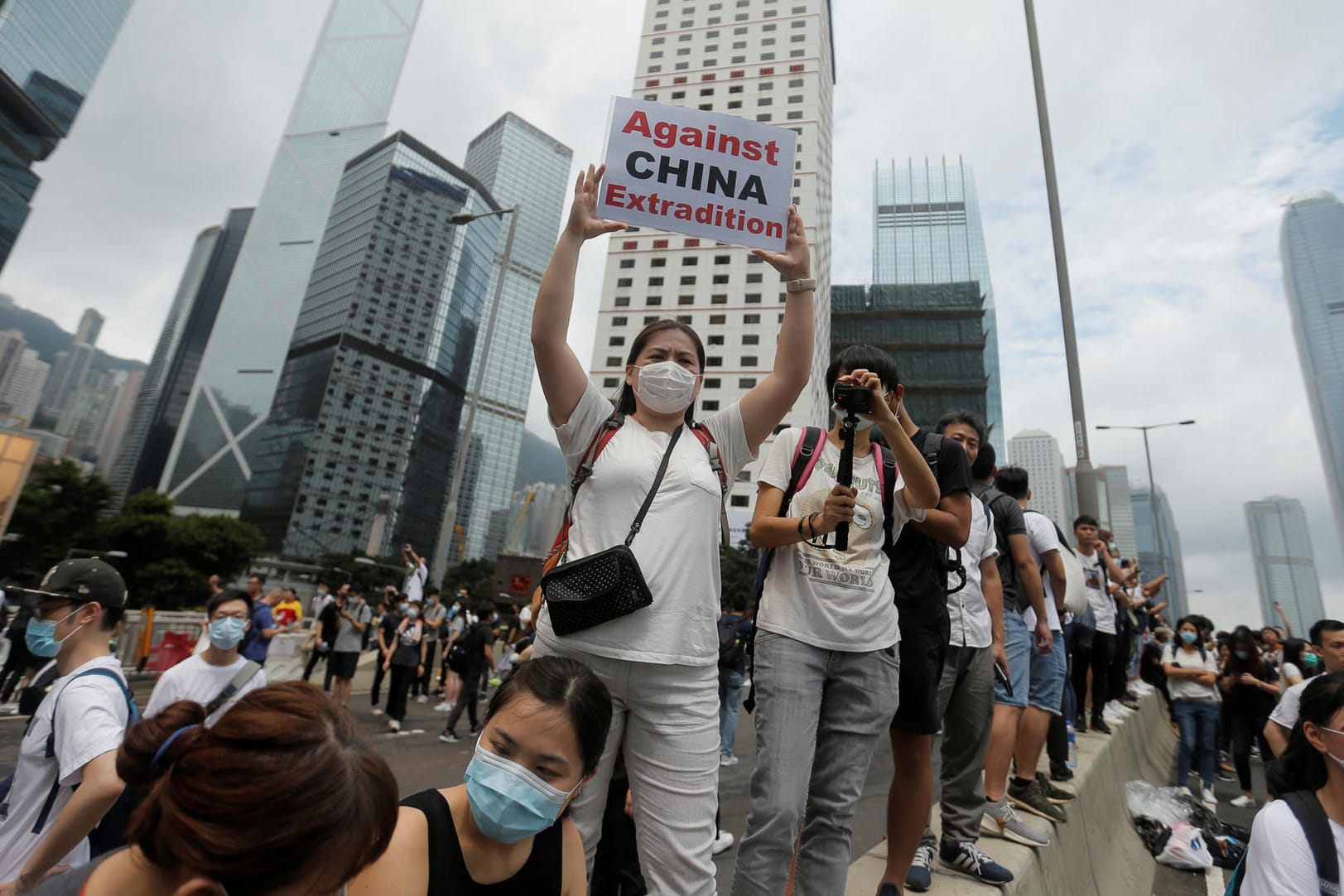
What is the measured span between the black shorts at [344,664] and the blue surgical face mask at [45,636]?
22.5 ft

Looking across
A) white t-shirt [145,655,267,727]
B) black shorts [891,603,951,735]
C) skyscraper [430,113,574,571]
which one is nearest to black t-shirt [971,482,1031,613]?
black shorts [891,603,951,735]

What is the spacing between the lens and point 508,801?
1414mm

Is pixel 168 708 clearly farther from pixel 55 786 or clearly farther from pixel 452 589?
pixel 452 589

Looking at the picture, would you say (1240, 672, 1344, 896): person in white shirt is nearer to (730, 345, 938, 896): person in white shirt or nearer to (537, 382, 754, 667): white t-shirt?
(730, 345, 938, 896): person in white shirt

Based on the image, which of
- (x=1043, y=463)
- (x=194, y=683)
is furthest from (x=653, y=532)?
(x=1043, y=463)

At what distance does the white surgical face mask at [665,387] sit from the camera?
214 cm

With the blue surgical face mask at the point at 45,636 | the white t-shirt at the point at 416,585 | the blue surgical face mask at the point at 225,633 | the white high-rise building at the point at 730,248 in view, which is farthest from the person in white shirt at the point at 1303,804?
the white high-rise building at the point at 730,248

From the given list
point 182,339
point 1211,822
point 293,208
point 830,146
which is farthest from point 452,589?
point 182,339

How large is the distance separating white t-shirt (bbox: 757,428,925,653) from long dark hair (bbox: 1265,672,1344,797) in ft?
4.09

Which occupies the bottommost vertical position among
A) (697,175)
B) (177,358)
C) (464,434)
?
(697,175)

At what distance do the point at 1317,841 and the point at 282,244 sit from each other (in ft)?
446

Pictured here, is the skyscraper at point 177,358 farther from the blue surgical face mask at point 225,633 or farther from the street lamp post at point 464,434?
the blue surgical face mask at point 225,633

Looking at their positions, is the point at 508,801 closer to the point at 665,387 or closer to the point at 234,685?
the point at 665,387

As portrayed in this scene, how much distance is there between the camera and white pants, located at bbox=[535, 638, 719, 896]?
173 cm
